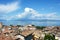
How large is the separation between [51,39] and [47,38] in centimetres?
86

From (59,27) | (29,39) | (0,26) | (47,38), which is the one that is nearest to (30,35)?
(29,39)

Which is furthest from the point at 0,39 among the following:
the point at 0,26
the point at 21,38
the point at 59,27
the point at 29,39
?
the point at 59,27

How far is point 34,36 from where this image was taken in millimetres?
39844

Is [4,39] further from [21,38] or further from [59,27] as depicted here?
[59,27]

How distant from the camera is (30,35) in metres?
41.0

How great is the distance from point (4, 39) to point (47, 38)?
42.6ft

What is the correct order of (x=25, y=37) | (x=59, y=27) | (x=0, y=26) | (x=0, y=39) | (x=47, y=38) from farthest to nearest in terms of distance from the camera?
1. (x=59, y=27)
2. (x=0, y=26)
3. (x=25, y=37)
4. (x=47, y=38)
5. (x=0, y=39)

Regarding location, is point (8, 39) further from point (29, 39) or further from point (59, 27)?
point (59, 27)

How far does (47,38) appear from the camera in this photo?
1485 inches

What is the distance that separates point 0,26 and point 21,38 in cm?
1951

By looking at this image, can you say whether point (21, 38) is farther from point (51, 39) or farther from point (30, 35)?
point (51, 39)

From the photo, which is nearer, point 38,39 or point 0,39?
point 0,39

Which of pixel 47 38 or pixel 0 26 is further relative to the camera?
pixel 0 26

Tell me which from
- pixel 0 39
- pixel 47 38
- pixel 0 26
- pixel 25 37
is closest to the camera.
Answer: pixel 0 39
